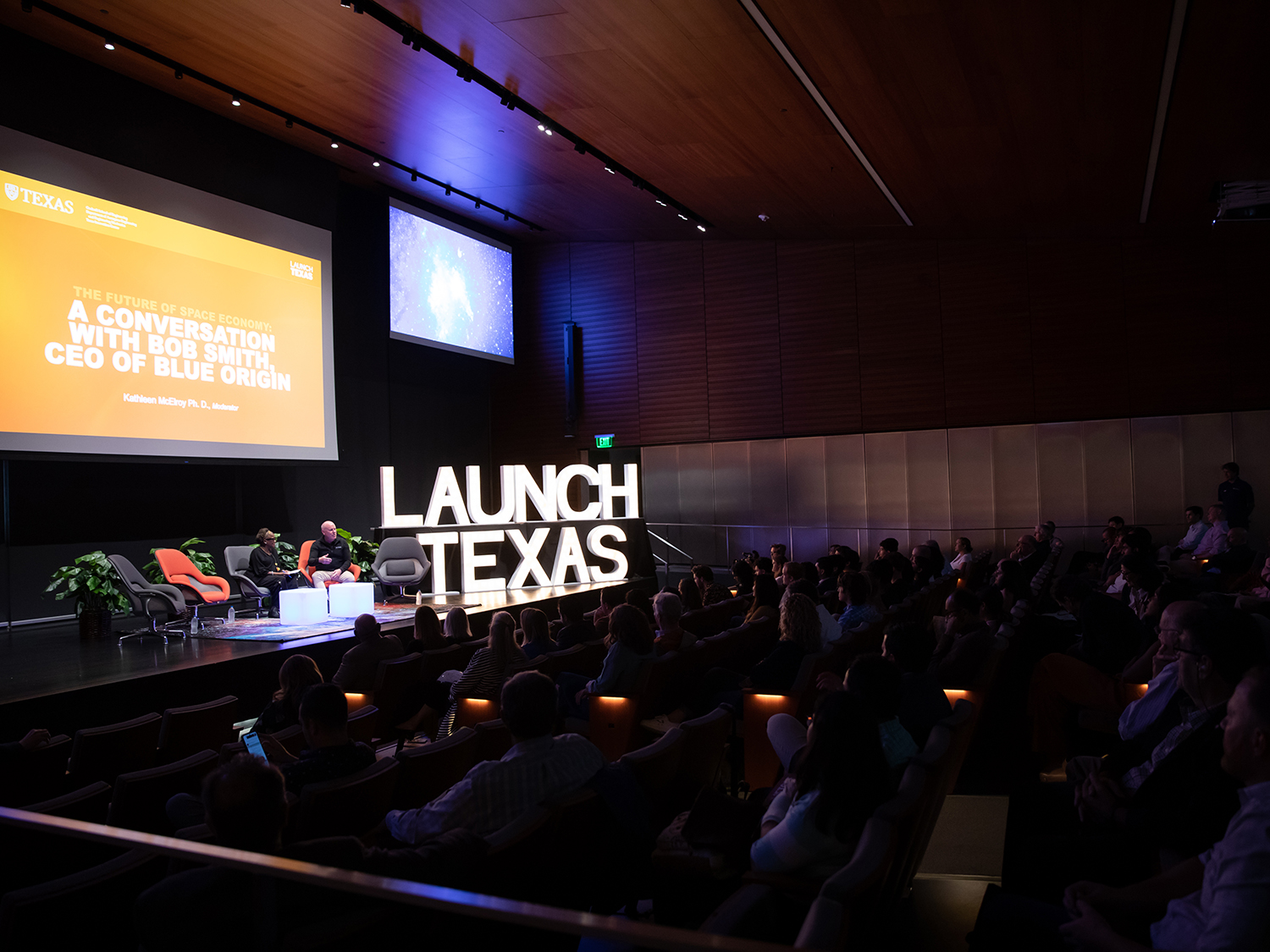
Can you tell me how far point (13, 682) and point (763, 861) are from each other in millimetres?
5671

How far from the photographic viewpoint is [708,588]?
8422mm

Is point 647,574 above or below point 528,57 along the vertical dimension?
below

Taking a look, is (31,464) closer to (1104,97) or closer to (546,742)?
(546,742)

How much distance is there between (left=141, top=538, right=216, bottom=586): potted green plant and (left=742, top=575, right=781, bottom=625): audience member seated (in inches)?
244

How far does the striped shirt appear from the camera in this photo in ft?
8.64

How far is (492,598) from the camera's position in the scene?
427 inches

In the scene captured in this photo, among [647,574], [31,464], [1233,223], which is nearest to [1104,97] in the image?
[1233,223]

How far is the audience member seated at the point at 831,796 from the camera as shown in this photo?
2.31 metres

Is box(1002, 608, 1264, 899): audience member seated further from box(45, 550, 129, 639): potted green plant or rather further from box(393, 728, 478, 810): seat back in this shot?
box(45, 550, 129, 639): potted green plant

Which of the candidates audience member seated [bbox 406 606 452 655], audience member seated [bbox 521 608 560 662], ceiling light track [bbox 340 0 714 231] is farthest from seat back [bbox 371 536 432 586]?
audience member seated [bbox 521 608 560 662]

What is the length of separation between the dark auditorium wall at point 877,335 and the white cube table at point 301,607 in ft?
23.6

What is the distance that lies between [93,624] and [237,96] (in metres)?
5.64

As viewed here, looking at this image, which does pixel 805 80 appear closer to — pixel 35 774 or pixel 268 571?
pixel 35 774

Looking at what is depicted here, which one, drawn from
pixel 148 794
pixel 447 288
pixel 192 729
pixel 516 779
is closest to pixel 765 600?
pixel 192 729
